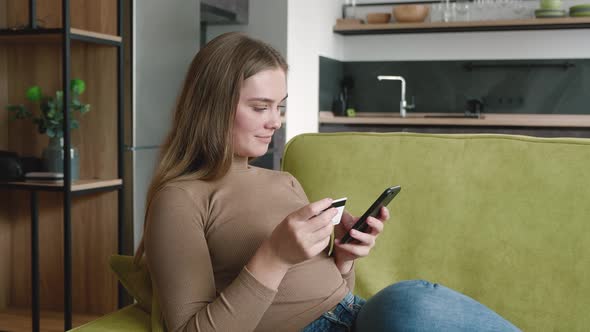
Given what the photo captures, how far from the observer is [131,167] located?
2975 millimetres

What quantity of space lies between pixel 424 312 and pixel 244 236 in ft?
1.25

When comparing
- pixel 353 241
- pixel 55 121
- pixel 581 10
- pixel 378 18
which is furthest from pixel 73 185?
pixel 581 10

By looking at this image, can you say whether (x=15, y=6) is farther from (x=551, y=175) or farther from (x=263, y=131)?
(x=551, y=175)

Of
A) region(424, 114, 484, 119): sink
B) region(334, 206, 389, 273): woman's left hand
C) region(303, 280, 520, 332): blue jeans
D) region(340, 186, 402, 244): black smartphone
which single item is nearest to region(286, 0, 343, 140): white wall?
region(424, 114, 484, 119): sink

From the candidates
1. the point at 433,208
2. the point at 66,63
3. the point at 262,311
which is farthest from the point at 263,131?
the point at 66,63

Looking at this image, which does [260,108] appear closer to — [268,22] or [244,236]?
Result: [244,236]

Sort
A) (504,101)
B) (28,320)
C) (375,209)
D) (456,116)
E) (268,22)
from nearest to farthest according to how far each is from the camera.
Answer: (375,209) < (28,320) < (268,22) < (456,116) < (504,101)

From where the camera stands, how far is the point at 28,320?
9.72 ft

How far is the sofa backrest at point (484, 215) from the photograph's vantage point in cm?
158

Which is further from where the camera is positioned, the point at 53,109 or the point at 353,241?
the point at 53,109

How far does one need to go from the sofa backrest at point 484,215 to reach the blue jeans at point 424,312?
0.37 meters

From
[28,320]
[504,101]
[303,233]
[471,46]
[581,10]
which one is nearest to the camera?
[303,233]

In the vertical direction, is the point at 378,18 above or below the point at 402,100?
above

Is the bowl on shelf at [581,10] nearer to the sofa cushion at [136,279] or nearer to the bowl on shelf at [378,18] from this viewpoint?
the bowl on shelf at [378,18]
